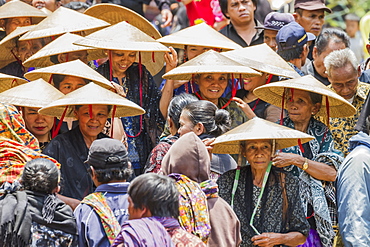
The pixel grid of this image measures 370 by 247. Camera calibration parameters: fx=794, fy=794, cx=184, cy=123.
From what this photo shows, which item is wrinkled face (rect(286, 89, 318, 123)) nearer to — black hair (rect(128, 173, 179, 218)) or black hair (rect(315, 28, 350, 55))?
black hair (rect(315, 28, 350, 55))

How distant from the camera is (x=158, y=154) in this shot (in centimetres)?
547

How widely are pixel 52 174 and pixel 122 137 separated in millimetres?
1671

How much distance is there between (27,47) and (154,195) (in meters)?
3.69

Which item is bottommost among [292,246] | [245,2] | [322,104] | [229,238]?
[292,246]

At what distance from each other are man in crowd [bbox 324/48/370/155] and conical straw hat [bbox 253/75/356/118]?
0.94ft

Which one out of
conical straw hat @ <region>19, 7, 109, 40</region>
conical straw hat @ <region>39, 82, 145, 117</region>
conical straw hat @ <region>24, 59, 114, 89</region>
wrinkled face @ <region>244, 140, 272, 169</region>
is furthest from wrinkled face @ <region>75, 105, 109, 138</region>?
conical straw hat @ <region>19, 7, 109, 40</region>

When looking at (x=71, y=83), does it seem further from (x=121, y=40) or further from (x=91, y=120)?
(x=91, y=120)

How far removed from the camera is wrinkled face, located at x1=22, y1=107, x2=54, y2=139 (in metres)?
5.89

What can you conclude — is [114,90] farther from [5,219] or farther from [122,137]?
[5,219]

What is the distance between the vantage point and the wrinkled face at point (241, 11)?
800 cm

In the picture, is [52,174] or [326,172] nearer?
[52,174]

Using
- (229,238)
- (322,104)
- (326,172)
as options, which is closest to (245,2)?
(322,104)

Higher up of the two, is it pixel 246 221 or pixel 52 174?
pixel 52 174

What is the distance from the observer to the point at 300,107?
6.01m
